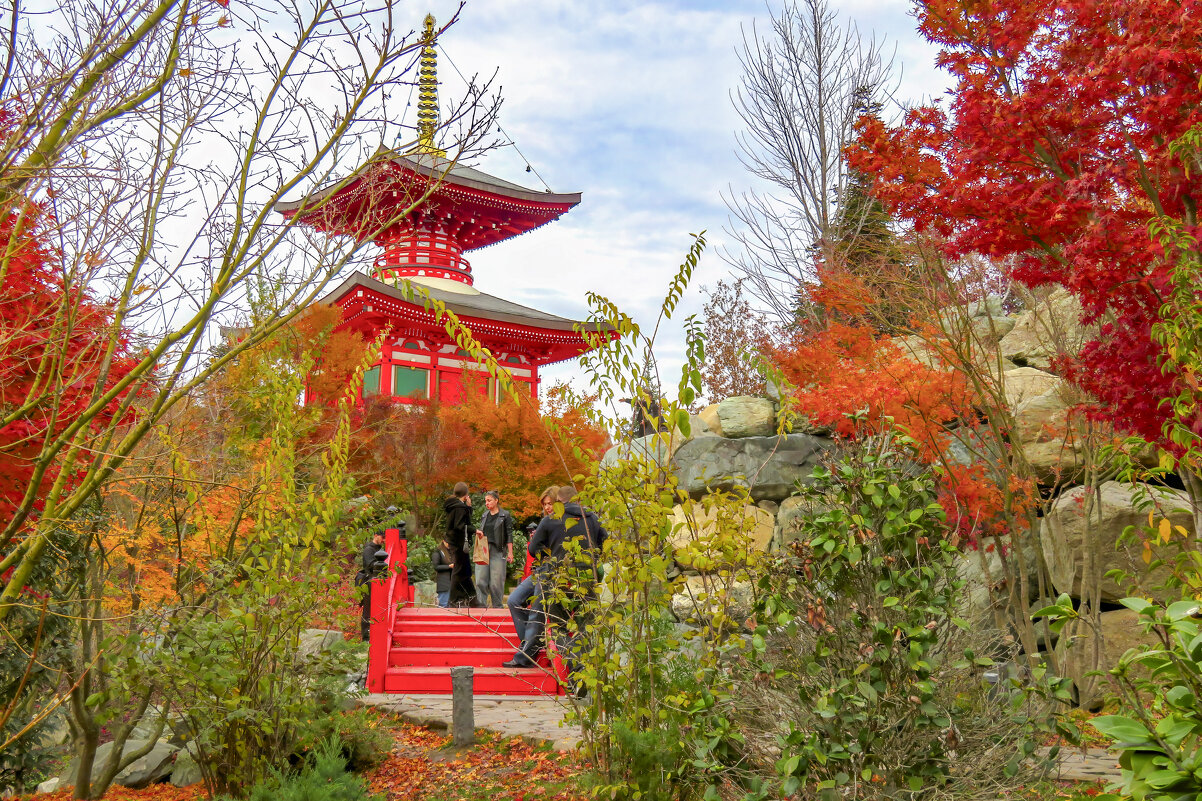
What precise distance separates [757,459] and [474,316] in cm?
1038

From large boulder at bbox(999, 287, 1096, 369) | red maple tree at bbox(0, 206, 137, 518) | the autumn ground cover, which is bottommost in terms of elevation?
the autumn ground cover

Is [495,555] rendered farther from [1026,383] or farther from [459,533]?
[1026,383]

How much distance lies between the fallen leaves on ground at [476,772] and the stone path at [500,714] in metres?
0.16

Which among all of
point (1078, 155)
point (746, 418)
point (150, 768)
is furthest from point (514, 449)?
point (1078, 155)

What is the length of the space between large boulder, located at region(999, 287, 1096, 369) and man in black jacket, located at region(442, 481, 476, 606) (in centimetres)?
717

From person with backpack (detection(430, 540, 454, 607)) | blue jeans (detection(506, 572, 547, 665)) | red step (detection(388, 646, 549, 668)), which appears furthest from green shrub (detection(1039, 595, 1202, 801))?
person with backpack (detection(430, 540, 454, 607))

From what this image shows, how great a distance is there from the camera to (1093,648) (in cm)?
730

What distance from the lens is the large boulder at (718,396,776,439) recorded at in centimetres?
1257

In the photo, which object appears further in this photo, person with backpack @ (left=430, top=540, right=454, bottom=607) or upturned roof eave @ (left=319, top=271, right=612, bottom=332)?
upturned roof eave @ (left=319, top=271, right=612, bottom=332)

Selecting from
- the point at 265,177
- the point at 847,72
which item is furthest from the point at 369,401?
the point at 265,177

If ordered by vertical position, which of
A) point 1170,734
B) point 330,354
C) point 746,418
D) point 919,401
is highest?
point 330,354

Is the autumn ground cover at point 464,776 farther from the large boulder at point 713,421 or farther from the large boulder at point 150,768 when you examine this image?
the large boulder at point 713,421

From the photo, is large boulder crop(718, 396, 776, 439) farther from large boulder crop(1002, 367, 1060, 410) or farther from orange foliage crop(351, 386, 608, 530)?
orange foliage crop(351, 386, 608, 530)

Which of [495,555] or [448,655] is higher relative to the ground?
[495,555]
